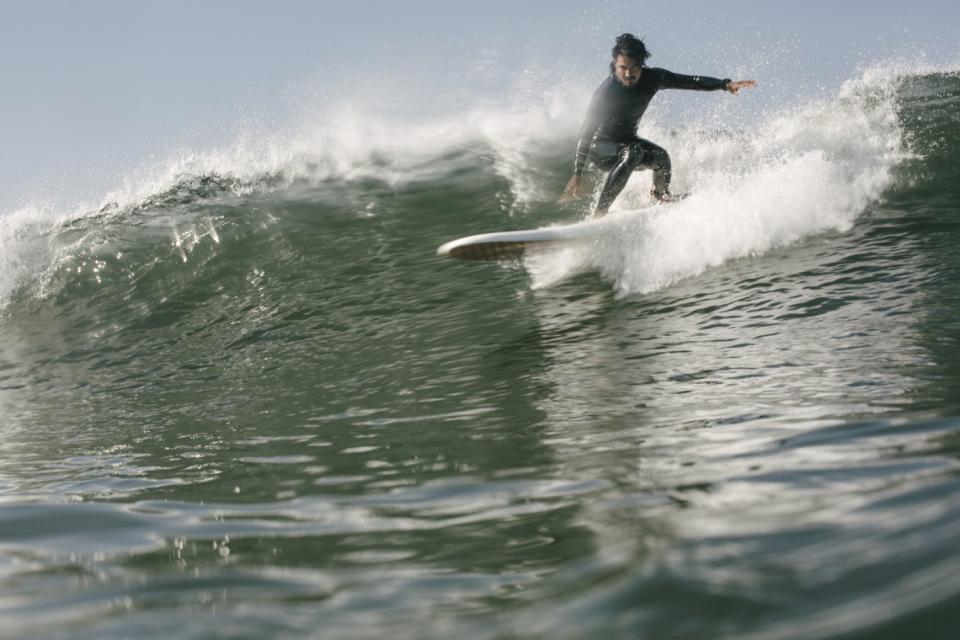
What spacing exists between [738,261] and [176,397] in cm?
471

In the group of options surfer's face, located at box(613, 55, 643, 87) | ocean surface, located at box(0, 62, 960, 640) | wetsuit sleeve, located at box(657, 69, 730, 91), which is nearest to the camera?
ocean surface, located at box(0, 62, 960, 640)

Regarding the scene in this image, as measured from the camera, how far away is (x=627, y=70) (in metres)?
7.75

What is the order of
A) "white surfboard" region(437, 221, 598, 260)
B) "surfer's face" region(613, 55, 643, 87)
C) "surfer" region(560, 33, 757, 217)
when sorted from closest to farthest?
"white surfboard" region(437, 221, 598, 260) < "surfer's face" region(613, 55, 643, 87) < "surfer" region(560, 33, 757, 217)

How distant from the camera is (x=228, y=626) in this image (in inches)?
64.2

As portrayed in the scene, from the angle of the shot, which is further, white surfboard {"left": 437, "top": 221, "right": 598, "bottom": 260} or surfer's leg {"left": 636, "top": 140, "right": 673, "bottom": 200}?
surfer's leg {"left": 636, "top": 140, "right": 673, "bottom": 200}

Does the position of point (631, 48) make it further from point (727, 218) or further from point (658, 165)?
point (727, 218)

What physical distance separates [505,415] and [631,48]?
15.1ft

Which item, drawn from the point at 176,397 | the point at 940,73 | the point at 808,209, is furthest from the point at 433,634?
the point at 940,73

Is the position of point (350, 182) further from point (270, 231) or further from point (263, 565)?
point (263, 565)

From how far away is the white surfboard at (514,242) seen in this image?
24.2 feet

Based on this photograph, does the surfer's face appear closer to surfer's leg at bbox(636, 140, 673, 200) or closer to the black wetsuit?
the black wetsuit

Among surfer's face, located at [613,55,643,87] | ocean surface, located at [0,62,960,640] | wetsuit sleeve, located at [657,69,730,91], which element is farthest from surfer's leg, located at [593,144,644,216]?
wetsuit sleeve, located at [657,69,730,91]

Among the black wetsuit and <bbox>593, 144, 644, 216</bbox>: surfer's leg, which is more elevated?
the black wetsuit

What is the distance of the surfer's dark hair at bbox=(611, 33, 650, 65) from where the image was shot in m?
7.65
